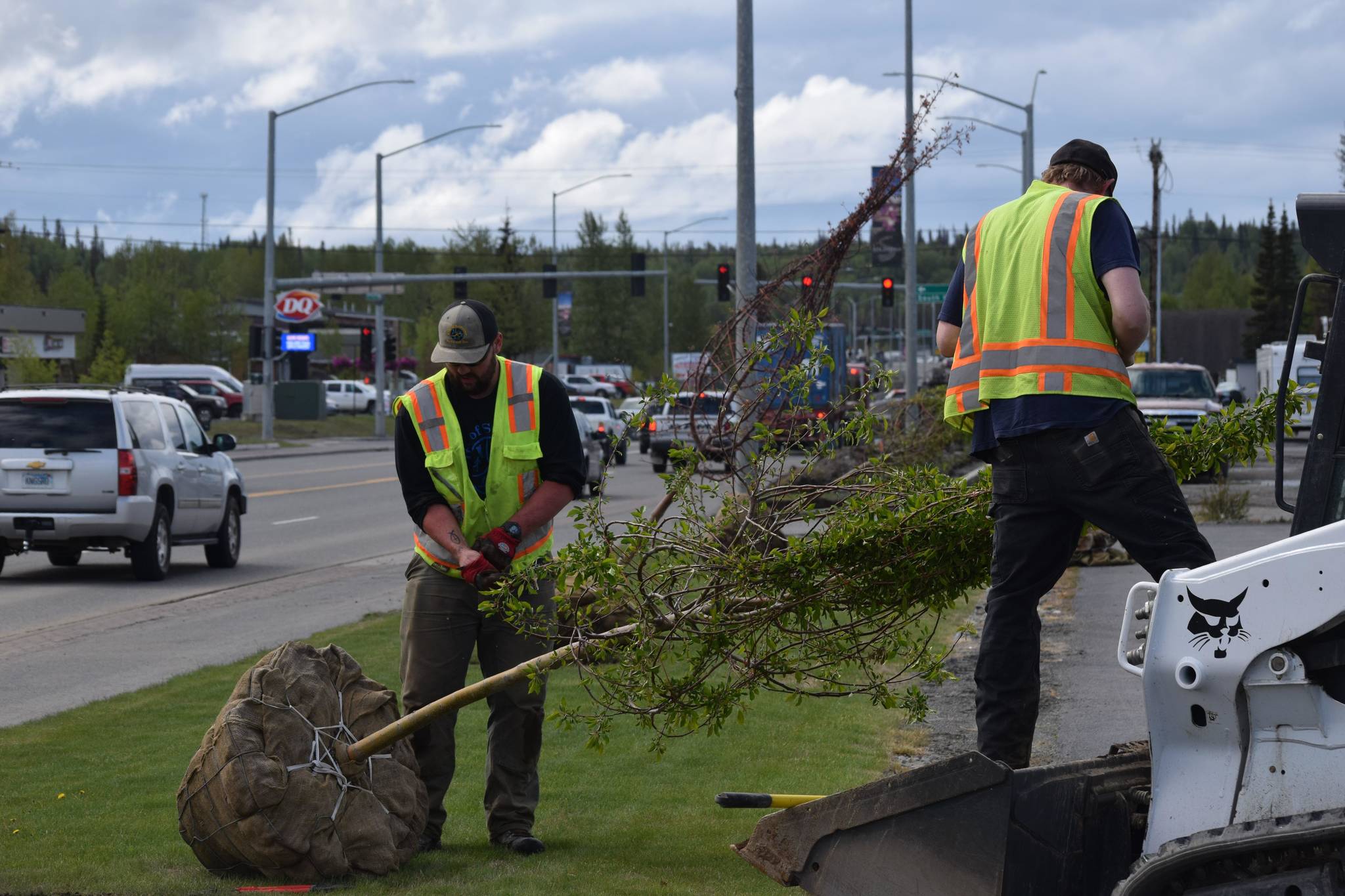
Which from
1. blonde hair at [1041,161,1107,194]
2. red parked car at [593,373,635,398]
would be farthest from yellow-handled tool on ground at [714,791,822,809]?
red parked car at [593,373,635,398]

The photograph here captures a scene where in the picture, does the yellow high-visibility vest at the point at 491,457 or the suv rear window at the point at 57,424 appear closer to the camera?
the yellow high-visibility vest at the point at 491,457

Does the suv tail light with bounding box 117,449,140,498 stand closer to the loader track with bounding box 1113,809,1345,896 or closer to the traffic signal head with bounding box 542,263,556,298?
the loader track with bounding box 1113,809,1345,896

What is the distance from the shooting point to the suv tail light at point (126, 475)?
15.9 m

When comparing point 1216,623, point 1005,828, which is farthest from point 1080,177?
point 1005,828

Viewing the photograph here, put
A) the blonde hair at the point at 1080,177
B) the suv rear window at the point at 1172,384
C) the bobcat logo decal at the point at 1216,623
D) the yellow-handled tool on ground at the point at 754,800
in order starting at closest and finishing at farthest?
the bobcat logo decal at the point at 1216,623, the blonde hair at the point at 1080,177, the yellow-handled tool on ground at the point at 754,800, the suv rear window at the point at 1172,384

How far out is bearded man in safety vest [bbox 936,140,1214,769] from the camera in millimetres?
4262

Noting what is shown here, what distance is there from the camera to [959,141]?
41.4 feet

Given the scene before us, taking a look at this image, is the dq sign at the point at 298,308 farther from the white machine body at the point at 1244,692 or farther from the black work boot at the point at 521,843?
the white machine body at the point at 1244,692

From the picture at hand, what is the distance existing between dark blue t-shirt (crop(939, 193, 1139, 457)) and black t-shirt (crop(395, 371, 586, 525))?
1990 millimetres

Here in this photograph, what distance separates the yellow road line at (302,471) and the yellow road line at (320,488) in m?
2.17

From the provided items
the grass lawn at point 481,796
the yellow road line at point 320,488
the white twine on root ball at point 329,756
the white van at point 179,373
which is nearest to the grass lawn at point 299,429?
the white van at point 179,373

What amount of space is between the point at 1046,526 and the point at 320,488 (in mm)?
26795

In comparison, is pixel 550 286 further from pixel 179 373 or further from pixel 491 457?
pixel 491 457

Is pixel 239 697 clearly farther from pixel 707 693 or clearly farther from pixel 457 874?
pixel 707 693
